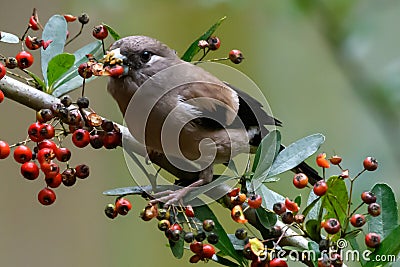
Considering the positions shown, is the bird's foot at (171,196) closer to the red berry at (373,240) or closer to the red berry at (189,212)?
the red berry at (189,212)

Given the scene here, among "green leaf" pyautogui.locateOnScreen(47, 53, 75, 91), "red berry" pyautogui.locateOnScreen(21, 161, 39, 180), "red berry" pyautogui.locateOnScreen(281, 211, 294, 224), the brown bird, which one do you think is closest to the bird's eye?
the brown bird

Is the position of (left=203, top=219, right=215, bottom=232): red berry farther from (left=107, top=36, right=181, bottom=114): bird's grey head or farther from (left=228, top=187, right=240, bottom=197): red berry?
(left=107, top=36, right=181, bottom=114): bird's grey head

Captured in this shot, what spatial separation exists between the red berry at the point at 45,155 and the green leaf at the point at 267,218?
9.9 inches

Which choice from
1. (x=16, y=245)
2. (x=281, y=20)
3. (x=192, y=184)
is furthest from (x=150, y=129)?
(x=16, y=245)

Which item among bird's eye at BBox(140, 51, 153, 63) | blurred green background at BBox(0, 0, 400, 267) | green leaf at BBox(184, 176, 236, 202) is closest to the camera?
green leaf at BBox(184, 176, 236, 202)

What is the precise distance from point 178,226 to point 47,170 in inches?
6.5

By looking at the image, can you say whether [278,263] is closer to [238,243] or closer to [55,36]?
[238,243]

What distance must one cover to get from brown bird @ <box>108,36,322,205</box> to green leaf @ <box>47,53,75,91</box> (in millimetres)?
107

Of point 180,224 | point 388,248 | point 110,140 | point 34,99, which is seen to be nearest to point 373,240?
point 388,248

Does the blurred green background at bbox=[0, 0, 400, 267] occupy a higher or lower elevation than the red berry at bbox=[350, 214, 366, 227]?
lower

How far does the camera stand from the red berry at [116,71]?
0.81 metres

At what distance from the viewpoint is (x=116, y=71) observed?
0.85 meters

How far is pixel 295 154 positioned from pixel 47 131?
0.30m

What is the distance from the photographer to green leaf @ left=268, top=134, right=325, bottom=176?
0.74 m
